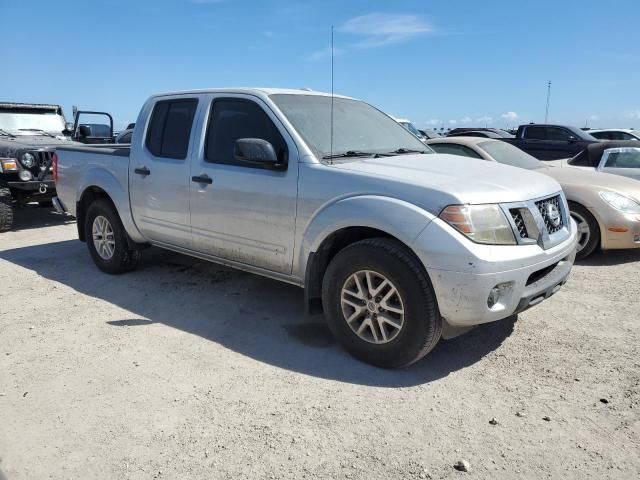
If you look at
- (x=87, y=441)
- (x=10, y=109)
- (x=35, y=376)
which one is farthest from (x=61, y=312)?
(x=10, y=109)

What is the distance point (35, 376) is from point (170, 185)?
1.95 metres

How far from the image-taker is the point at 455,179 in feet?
11.1

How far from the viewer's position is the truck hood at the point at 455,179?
317 centimetres

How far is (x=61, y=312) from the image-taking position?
4.55m

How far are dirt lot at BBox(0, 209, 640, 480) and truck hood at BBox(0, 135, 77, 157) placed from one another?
4352 mm

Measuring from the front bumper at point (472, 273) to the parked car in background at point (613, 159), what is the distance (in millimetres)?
5693

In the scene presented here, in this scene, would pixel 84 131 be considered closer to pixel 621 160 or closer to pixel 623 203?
pixel 623 203

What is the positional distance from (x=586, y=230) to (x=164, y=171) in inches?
185

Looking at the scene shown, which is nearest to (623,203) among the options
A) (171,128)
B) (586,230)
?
(586,230)

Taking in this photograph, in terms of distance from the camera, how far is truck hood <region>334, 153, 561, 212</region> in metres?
3.17

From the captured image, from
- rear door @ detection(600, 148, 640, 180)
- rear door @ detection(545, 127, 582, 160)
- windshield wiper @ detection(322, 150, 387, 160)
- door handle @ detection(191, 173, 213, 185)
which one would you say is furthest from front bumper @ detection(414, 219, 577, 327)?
rear door @ detection(545, 127, 582, 160)

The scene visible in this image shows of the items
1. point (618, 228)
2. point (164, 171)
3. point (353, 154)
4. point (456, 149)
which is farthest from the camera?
point (456, 149)

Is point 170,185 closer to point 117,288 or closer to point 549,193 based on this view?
point 117,288

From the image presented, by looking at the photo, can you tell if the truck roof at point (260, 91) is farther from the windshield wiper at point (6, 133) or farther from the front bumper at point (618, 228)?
the windshield wiper at point (6, 133)
